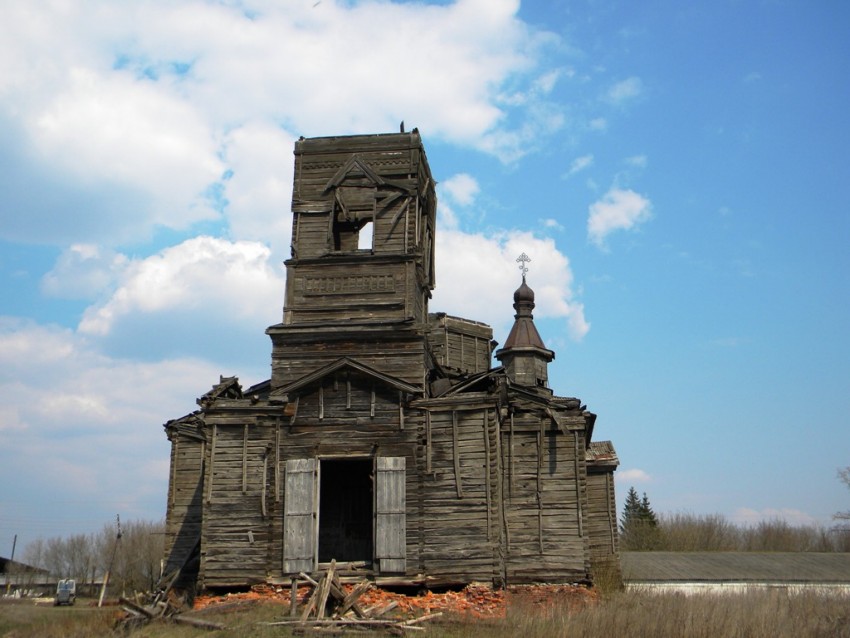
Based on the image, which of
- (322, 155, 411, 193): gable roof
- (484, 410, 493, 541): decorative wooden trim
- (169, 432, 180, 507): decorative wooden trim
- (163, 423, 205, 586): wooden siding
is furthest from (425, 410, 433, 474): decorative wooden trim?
(169, 432, 180, 507): decorative wooden trim

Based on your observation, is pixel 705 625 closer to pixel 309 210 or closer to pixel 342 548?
pixel 342 548

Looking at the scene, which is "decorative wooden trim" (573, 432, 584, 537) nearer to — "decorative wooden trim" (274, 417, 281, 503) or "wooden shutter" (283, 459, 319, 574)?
"wooden shutter" (283, 459, 319, 574)

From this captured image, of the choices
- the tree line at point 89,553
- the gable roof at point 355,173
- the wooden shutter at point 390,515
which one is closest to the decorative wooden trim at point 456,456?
the wooden shutter at point 390,515

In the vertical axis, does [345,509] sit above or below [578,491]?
below

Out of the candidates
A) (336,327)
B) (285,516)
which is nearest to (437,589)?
(285,516)

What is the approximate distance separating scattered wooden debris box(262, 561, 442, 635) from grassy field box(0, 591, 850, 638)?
435mm

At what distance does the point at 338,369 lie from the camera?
2206cm

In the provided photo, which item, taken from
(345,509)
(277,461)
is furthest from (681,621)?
(345,509)

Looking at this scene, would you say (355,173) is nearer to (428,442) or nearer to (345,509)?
(428,442)

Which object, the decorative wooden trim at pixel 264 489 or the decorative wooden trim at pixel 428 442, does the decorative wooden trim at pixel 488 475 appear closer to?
the decorative wooden trim at pixel 428 442

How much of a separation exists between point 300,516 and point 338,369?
12.4 ft

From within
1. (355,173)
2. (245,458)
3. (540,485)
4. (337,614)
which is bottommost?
(337,614)

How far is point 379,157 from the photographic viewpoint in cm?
2525

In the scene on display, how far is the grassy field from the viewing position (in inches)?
619
